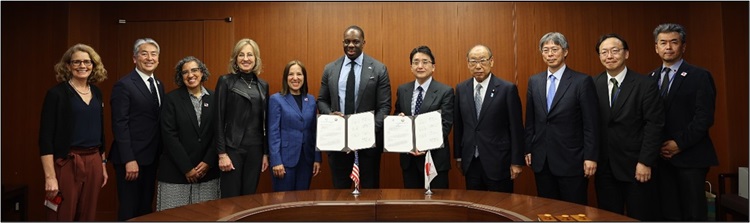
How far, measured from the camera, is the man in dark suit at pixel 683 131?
3.12 meters

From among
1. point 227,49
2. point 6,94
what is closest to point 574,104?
point 227,49

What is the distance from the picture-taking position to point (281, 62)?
4.88 m

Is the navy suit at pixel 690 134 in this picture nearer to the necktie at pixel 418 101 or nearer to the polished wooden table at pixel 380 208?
the polished wooden table at pixel 380 208

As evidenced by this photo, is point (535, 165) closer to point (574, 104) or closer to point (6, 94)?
point (574, 104)

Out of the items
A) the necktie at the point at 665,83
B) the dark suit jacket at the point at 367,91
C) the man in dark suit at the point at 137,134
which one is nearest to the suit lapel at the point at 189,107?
the man in dark suit at the point at 137,134

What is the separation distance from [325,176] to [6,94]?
310 cm

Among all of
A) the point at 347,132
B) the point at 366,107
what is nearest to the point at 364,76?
the point at 366,107

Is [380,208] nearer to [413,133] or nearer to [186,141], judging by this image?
[413,133]

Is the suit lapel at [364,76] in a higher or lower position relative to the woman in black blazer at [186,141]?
higher

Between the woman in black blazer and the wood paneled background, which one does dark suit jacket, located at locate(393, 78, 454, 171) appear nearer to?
the wood paneled background

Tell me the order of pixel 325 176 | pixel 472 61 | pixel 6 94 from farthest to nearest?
pixel 325 176
pixel 6 94
pixel 472 61

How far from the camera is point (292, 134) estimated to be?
3490 mm

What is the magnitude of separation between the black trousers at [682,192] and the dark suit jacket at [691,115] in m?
0.08

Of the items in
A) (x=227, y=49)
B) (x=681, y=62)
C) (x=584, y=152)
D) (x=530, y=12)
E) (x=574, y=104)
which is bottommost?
(x=584, y=152)
